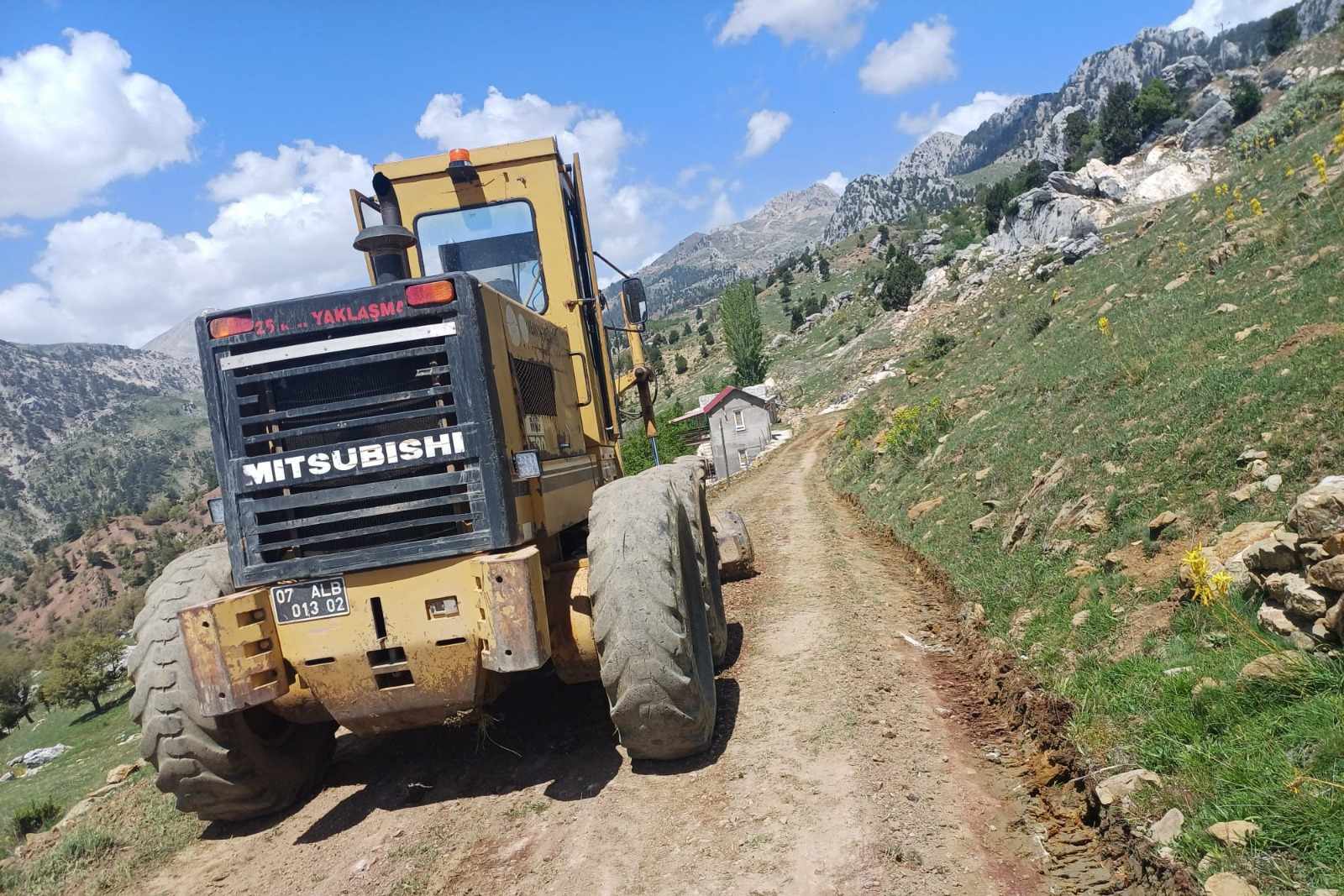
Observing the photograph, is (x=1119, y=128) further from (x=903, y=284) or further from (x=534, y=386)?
(x=534, y=386)

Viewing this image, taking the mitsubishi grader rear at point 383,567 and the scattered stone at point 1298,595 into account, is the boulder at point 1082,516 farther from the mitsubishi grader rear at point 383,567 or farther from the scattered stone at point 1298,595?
the mitsubishi grader rear at point 383,567

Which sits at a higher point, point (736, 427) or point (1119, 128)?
point (1119, 128)

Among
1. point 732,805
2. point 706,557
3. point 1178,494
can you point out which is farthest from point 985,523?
point 732,805

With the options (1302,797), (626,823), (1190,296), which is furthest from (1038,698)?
(1190,296)

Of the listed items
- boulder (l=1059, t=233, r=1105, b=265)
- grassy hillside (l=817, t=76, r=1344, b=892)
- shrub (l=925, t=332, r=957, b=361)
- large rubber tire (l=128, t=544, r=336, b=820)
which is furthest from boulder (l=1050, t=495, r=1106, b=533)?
boulder (l=1059, t=233, r=1105, b=265)

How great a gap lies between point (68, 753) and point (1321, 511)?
179ft

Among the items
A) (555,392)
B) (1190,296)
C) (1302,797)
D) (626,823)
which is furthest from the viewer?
(1190,296)

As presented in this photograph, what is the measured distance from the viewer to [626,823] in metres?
4.64

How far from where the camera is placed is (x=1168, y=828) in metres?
3.65

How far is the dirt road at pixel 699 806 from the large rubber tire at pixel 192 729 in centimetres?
33

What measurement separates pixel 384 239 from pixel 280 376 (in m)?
1.56

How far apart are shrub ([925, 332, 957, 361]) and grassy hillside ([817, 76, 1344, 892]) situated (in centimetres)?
1473

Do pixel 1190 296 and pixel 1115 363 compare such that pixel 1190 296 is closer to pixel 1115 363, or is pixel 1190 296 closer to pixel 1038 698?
pixel 1115 363

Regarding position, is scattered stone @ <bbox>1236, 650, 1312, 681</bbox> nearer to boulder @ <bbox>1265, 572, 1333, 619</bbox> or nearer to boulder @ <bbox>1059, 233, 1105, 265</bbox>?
boulder @ <bbox>1265, 572, 1333, 619</bbox>
